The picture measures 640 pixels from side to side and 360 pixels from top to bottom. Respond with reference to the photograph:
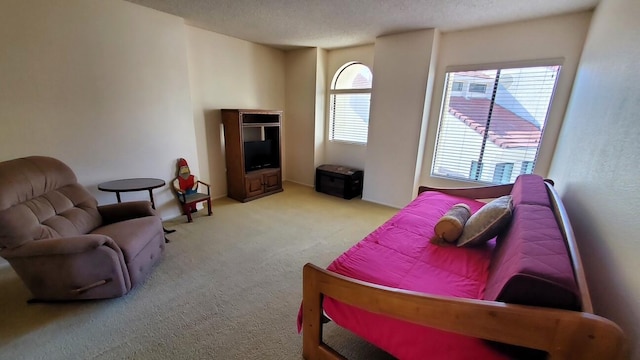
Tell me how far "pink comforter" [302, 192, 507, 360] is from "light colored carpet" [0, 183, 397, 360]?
484 millimetres

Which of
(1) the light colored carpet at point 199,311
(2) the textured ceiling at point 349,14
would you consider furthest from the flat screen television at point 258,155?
(2) the textured ceiling at point 349,14

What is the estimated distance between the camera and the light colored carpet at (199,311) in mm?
1553

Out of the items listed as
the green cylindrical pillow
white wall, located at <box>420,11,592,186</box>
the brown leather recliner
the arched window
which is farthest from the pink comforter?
the arched window

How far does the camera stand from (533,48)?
2.87 metres

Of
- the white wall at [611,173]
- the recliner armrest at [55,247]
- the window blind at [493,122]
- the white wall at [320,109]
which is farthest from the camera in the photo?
the white wall at [320,109]

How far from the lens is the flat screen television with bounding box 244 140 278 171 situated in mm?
4172

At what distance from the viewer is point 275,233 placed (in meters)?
3.05

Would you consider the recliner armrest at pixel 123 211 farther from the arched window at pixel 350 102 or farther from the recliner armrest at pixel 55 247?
the arched window at pixel 350 102

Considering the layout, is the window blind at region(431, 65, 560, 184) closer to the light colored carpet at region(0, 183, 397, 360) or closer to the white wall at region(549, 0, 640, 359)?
the white wall at region(549, 0, 640, 359)

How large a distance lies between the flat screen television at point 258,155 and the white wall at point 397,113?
1743 millimetres

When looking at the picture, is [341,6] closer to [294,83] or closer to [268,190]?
[294,83]

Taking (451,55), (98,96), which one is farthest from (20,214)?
(451,55)

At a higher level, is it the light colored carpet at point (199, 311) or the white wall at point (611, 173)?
the white wall at point (611, 173)

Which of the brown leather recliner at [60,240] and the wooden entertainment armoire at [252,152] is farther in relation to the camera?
the wooden entertainment armoire at [252,152]
